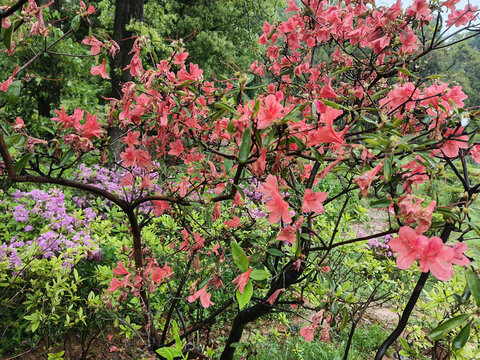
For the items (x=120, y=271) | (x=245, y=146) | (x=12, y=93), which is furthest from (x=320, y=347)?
(x=12, y=93)

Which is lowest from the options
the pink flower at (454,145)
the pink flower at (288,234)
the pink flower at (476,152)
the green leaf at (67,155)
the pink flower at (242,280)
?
the pink flower at (242,280)

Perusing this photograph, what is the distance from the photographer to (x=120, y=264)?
1.29 meters

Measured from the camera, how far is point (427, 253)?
2.14 ft

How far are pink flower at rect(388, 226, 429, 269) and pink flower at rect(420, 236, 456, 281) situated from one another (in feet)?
0.04

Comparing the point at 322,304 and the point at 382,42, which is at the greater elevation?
the point at 382,42

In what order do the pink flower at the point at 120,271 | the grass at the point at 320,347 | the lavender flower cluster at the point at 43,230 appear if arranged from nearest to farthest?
the pink flower at the point at 120,271, the lavender flower cluster at the point at 43,230, the grass at the point at 320,347

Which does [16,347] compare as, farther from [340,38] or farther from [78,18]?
[340,38]

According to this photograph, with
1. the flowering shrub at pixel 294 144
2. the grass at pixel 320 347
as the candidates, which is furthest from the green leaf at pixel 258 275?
the grass at pixel 320 347

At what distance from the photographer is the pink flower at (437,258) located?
25.0 inches

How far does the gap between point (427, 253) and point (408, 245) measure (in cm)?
4

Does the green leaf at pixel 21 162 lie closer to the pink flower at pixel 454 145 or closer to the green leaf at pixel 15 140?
the green leaf at pixel 15 140

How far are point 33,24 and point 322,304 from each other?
1.33m

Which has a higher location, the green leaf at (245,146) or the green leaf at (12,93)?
the green leaf at (12,93)

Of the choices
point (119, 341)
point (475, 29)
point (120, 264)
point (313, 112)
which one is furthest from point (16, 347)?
point (475, 29)
